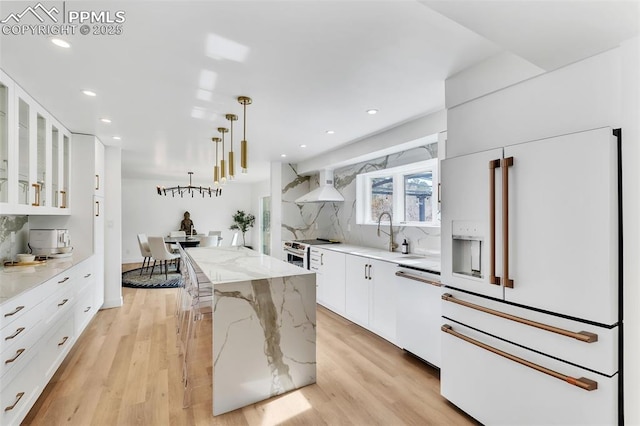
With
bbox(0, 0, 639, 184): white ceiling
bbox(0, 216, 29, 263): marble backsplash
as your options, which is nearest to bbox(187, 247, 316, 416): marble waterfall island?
bbox(0, 0, 639, 184): white ceiling

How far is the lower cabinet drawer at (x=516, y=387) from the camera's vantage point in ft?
4.69

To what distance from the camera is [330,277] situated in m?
4.24

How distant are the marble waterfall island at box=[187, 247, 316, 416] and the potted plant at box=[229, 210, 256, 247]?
7476mm

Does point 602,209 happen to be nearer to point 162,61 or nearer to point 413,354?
Result: point 413,354

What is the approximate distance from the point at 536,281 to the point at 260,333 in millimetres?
1753

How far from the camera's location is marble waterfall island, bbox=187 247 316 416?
6.89 ft

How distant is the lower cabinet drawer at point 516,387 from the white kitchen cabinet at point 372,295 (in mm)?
1025

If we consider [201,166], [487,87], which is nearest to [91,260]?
[201,166]

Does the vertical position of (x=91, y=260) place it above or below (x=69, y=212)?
below

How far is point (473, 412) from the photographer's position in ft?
6.39

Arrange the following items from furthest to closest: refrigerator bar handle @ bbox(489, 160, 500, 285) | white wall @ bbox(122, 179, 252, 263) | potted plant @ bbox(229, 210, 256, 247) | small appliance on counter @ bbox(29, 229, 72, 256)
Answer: potted plant @ bbox(229, 210, 256, 247)
white wall @ bbox(122, 179, 252, 263)
small appliance on counter @ bbox(29, 229, 72, 256)
refrigerator bar handle @ bbox(489, 160, 500, 285)

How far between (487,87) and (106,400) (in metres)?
3.37

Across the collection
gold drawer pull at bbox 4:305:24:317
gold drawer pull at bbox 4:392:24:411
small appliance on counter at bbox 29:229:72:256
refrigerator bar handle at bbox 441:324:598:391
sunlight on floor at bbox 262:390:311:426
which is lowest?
sunlight on floor at bbox 262:390:311:426

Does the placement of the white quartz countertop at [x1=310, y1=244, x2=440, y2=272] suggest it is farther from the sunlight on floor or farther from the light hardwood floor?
the sunlight on floor
